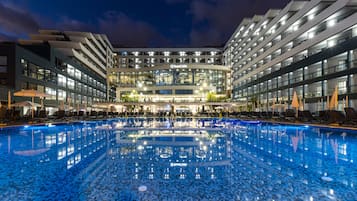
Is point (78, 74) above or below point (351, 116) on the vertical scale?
above

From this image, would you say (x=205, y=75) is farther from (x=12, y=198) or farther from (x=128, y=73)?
(x=12, y=198)

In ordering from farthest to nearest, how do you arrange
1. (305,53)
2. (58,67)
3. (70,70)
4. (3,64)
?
(70,70) → (58,67) → (305,53) → (3,64)

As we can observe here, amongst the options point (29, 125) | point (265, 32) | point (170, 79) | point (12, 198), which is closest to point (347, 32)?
point (265, 32)

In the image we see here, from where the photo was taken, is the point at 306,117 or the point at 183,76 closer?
the point at 306,117

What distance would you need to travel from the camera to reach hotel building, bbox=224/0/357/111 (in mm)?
26172

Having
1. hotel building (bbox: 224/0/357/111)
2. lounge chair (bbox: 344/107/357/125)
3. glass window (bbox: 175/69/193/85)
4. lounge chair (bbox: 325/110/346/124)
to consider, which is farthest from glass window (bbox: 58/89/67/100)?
lounge chair (bbox: 344/107/357/125)

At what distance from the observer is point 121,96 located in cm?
7062

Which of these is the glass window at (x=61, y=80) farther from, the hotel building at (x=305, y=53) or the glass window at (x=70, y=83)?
the hotel building at (x=305, y=53)

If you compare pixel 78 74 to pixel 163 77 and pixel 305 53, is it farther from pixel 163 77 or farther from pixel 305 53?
pixel 305 53

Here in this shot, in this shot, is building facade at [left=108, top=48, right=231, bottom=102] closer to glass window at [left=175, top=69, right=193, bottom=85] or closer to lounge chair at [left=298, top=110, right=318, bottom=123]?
glass window at [left=175, top=69, right=193, bottom=85]

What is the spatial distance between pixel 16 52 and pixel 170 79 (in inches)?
1655

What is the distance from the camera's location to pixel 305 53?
119 ft

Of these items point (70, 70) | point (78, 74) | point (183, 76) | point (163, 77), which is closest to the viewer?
point (70, 70)

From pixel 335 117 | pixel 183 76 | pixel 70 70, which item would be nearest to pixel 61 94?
pixel 70 70
